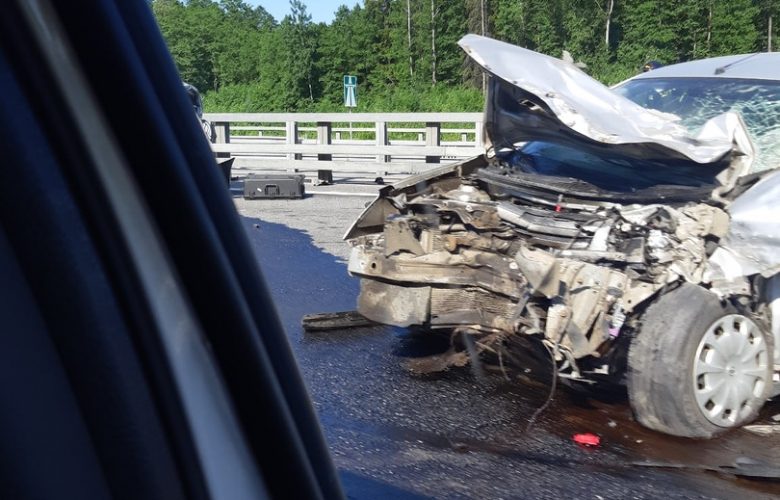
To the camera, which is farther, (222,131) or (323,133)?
(222,131)

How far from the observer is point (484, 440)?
4539 millimetres

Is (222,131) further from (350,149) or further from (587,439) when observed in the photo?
(587,439)

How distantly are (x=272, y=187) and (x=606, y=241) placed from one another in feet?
31.0

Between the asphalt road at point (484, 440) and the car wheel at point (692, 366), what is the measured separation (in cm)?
12

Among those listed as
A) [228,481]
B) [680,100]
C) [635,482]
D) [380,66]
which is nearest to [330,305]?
[680,100]

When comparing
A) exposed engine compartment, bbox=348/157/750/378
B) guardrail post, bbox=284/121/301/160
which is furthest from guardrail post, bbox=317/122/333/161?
exposed engine compartment, bbox=348/157/750/378

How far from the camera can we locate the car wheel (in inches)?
175

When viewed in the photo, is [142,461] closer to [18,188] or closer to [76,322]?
[76,322]

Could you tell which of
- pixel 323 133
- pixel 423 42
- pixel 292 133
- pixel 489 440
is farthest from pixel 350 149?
pixel 423 42

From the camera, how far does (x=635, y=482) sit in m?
4.04

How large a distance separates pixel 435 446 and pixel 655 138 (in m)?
2.06

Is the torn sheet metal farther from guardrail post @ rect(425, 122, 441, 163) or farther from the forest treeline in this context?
the forest treeline

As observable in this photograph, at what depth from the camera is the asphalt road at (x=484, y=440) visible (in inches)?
157

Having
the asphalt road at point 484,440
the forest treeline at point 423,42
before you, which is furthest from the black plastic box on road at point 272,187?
the forest treeline at point 423,42
